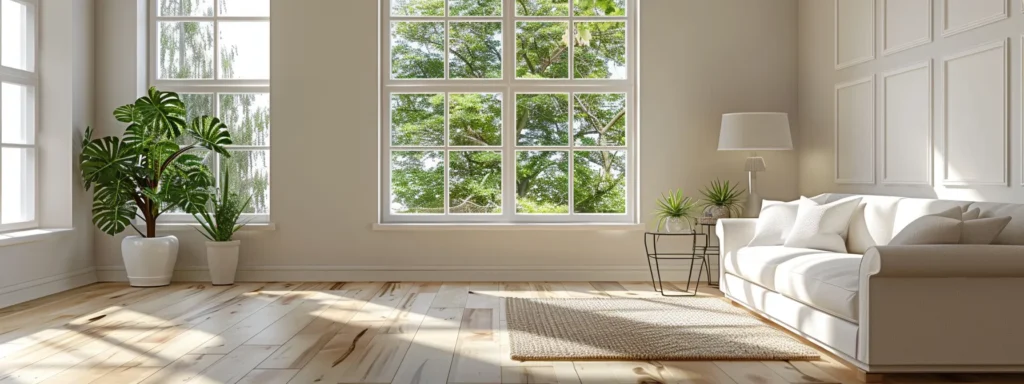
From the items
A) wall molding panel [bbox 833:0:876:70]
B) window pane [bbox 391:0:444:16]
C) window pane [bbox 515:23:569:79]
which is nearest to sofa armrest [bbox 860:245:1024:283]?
wall molding panel [bbox 833:0:876:70]

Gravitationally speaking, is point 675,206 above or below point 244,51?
below

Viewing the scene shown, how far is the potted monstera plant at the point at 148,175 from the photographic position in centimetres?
597

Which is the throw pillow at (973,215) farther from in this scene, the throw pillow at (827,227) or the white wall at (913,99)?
the throw pillow at (827,227)

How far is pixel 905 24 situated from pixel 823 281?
7.03ft

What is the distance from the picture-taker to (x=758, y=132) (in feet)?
18.8

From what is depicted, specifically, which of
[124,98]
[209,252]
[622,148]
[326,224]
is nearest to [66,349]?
[209,252]

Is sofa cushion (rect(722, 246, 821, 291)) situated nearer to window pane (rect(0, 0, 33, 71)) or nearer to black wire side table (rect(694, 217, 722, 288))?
black wire side table (rect(694, 217, 722, 288))

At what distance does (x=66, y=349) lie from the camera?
12.4 feet

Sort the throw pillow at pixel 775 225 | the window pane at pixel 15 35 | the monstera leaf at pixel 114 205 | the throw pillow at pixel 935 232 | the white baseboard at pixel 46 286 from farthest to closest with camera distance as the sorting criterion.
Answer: the monstera leaf at pixel 114 205 → the window pane at pixel 15 35 → the white baseboard at pixel 46 286 → the throw pillow at pixel 775 225 → the throw pillow at pixel 935 232

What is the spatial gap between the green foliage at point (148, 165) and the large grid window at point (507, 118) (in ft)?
4.74

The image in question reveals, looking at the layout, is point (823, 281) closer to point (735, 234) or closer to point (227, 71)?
point (735, 234)

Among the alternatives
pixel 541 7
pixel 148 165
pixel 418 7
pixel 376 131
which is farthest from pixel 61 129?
pixel 541 7

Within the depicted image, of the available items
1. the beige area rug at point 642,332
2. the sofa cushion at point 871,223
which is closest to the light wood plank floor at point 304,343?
the beige area rug at point 642,332

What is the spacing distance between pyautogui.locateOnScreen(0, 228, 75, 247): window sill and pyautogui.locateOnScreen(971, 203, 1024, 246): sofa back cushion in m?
5.68
